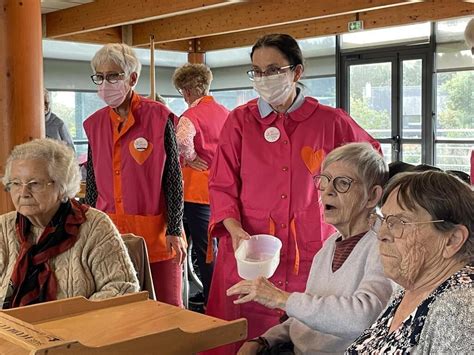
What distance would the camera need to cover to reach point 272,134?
8.55ft

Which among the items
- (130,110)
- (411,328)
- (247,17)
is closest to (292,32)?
(247,17)

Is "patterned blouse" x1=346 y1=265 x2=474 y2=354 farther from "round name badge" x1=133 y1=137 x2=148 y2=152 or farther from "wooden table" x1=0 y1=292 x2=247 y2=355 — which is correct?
"round name badge" x1=133 y1=137 x2=148 y2=152

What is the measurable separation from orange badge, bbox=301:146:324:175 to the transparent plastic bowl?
30 centimetres

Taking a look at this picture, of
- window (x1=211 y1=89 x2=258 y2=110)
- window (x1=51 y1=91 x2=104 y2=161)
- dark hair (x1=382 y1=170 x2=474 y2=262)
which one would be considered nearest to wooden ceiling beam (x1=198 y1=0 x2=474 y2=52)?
window (x1=211 y1=89 x2=258 y2=110)

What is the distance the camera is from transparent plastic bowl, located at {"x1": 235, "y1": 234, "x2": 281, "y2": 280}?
88.4 inches

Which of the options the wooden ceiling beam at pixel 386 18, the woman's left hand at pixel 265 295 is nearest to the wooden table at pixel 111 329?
the woman's left hand at pixel 265 295

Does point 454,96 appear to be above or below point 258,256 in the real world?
above

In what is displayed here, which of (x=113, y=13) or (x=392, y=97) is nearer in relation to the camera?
(x=113, y=13)

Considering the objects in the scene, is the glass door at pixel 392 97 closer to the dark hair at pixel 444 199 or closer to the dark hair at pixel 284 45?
the dark hair at pixel 284 45

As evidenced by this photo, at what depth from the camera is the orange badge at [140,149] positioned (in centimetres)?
309

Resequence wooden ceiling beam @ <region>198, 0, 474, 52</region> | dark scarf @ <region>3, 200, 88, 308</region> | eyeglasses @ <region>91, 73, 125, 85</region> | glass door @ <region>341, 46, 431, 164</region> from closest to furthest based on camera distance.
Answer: dark scarf @ <region>3, 200, 88, 308</region>, eyeglasses @ <region>91, 73, 125, 85</region>, wooden ceiling beam @ <region>198, 0, 474, 52</region>, glass door @ <region>341, 46, 431, 164</region>

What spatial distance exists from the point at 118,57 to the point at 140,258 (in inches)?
39.2

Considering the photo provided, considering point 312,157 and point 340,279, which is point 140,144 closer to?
point 312,157

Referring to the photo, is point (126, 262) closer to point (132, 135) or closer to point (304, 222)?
point (304, 222)
